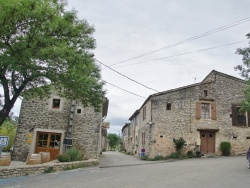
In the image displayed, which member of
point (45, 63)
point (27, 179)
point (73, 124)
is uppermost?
point (45, 63)

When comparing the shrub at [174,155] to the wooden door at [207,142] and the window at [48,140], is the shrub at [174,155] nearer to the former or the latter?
the wooden door at [207,142]

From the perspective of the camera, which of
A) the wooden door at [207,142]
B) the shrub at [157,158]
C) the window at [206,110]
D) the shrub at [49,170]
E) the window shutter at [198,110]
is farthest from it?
the window at [206,110]

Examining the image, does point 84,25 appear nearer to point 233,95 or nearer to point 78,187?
point 78,187

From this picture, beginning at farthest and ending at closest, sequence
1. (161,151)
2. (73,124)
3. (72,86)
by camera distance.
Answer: (161,151)
(73,124)
(72,86)

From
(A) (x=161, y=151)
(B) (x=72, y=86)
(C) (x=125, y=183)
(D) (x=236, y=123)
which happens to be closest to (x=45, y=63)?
(B) (x=72, y=86)

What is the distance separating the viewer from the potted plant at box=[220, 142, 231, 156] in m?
21.1

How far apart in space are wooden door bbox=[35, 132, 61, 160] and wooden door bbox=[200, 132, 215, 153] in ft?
39.4

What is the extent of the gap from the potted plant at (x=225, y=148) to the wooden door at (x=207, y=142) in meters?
0.74

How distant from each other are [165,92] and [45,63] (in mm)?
13782

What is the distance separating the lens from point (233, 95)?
2300cm

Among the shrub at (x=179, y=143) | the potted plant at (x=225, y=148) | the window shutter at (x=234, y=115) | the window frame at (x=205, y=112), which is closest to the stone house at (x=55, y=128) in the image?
the shrub at (x=179, y=143)

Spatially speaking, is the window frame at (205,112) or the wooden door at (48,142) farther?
the window frame at (205,112)

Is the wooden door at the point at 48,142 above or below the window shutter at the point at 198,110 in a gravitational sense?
below

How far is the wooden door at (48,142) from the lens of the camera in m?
17.0
